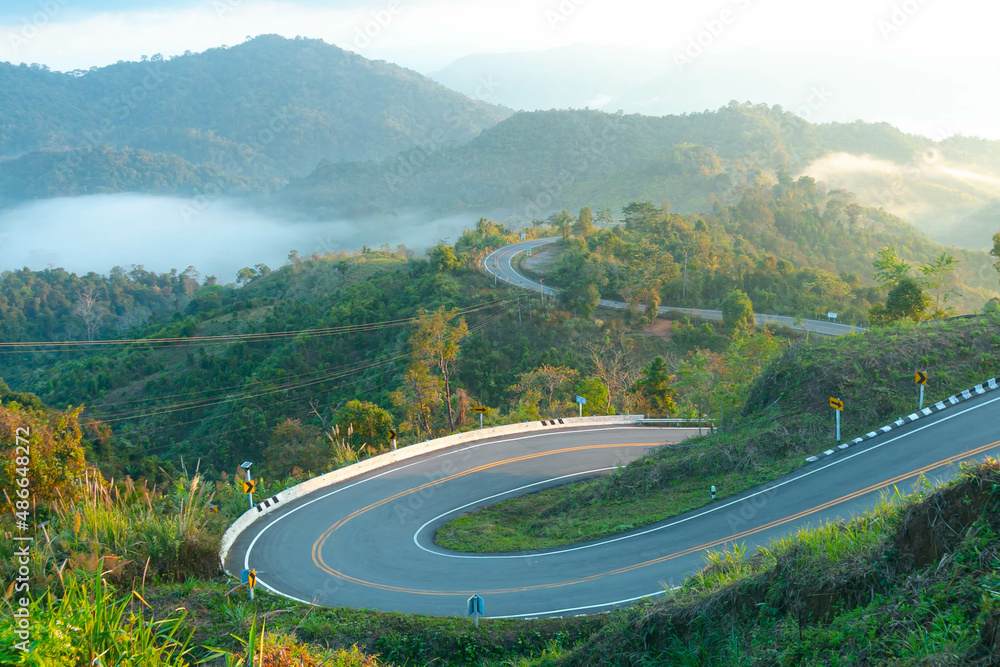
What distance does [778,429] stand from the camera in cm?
1727

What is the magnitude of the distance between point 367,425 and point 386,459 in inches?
134

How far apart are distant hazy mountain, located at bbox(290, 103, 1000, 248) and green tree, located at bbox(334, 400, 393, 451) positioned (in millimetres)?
79584

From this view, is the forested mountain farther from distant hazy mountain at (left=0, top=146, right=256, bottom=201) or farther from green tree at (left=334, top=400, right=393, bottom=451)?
distant hazy mountain at (left=0, top=146, right=256, bottom=201)

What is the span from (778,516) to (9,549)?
14720 mm

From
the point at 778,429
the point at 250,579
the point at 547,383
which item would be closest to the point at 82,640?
the point at 250,579

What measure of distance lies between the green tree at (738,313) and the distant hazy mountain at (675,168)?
5465cm

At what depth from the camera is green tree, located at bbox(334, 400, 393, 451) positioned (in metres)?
26.8

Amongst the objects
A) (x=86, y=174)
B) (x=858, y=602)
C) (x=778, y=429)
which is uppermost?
(x=86, y=174)

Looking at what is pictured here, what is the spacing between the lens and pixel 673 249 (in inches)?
2244

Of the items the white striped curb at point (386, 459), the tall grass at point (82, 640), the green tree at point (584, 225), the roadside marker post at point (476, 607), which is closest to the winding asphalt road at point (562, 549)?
the white striped curb at point (386, 459)

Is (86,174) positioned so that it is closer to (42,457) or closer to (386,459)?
(386,459)

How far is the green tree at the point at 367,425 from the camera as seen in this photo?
26.8 meters

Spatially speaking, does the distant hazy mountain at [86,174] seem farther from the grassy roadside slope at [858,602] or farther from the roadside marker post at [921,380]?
the grassy roadside slope at [858,602]

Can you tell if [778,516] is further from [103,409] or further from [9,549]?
[103,409]
